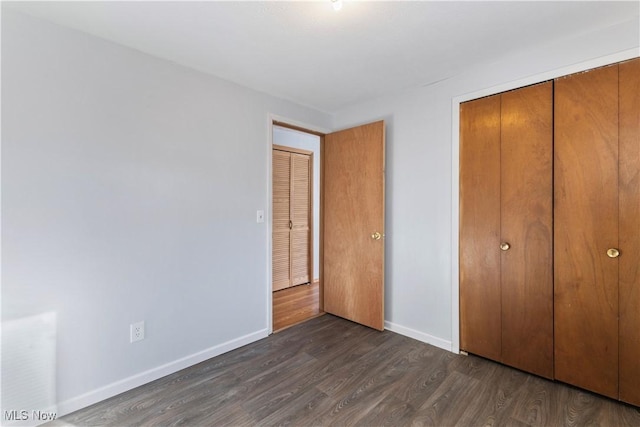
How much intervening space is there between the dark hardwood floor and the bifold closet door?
26 centimetres

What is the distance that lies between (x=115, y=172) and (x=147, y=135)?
0.34 meters

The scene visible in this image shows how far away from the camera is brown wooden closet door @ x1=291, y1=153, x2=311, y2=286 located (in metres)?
4.35

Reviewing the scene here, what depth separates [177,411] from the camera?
174cm

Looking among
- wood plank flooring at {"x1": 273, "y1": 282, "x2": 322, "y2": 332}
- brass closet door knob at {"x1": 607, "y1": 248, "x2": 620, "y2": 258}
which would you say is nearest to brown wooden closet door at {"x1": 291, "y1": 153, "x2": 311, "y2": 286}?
wood plank flooring at {"x1": 273, "y1": 282, "x2": 322, "y2": 332}

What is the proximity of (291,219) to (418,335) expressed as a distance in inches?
92.9

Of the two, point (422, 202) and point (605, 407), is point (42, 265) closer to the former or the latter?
point (422, 202)

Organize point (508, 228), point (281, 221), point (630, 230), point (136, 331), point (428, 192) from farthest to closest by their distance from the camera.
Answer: point (281, 221), point (428, 192), point (508, 228), point (136, 331), point (630, 230)

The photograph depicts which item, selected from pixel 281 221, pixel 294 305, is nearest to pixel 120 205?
pixel 294 305

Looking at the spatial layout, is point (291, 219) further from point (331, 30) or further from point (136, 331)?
point (331, 30)

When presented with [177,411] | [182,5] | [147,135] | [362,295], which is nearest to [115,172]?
[147,135]

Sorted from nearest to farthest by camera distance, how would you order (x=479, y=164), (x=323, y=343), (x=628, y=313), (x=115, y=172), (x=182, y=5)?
(x=182, y=5) → (x=628, y=313) → (x=115, y=172) → (x=479, y=164) → (x=323, y=343)

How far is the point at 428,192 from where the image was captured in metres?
2.60

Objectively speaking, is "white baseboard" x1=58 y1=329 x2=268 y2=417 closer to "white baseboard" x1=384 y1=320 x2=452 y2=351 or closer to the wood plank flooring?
the wood plank flooring

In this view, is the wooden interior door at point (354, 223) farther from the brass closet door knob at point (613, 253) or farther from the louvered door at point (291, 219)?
the brass closet door knob at point (613, 253)
